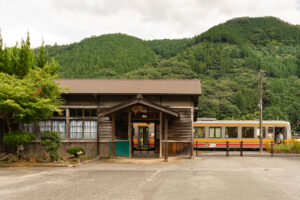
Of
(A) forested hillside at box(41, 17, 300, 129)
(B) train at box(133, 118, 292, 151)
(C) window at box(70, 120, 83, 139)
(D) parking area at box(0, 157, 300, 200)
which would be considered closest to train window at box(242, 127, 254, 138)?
(B) train at box(133, 118, 292, 151)

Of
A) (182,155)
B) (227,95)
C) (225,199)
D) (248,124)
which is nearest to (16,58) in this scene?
(182,155)

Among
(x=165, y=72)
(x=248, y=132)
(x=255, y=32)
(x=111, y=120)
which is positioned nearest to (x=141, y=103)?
(x=111, y=120)

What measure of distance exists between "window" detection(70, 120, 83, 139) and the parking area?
516cm

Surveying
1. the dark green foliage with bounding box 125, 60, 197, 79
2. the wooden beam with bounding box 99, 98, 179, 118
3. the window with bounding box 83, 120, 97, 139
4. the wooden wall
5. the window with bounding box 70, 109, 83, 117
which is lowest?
the wooden wall

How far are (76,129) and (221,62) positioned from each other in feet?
294

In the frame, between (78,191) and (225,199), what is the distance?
4376 millimetres

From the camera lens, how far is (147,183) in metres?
10.6

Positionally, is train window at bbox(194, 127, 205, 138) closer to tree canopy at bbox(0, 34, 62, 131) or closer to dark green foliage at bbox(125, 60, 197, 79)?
tree canopy at bbox(0, 34, 62, 131)

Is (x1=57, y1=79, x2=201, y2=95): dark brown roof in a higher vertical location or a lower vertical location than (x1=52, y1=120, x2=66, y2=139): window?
higher

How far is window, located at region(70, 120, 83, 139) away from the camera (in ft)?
63.3

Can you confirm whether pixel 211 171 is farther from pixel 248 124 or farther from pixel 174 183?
pixel 248 124

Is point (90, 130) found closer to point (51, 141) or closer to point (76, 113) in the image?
point (76, 113)

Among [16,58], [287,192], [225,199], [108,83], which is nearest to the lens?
[225,199]

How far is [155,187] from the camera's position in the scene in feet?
32.4
